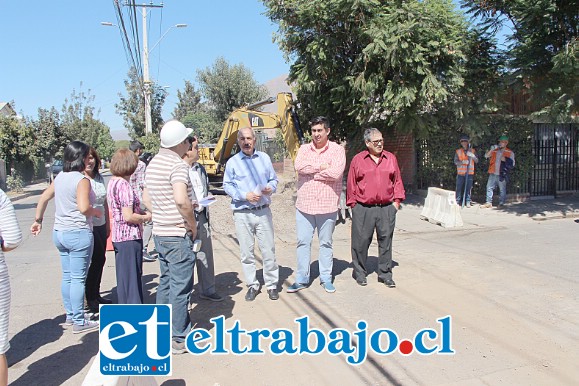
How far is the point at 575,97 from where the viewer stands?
33.6 feet

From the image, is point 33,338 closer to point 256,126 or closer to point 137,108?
point 256,126

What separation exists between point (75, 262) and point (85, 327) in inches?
25.9

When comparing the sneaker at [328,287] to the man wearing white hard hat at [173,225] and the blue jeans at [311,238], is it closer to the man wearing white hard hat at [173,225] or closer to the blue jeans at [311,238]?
the blue jeans at [311,238]

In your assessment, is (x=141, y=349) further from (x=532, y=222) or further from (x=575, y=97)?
(x=575, y=97)

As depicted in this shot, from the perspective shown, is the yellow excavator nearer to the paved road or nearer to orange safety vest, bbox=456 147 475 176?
orange safety vest, bbox=456 147 475 176

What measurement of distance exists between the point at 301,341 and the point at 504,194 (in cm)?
957

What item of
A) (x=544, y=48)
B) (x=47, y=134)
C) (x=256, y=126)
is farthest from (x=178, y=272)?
(x=47, y=134)

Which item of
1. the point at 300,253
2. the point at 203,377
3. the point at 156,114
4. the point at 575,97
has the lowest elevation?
the point at 203,377

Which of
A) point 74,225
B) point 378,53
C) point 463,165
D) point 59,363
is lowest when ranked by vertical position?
point 59,363

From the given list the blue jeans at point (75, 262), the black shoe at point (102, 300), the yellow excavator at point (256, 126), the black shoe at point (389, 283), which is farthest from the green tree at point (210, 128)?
the blue jeans at point (75, 262)

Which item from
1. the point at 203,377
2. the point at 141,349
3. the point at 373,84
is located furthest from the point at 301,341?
the point at 373,84

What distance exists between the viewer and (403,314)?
4.76 meters

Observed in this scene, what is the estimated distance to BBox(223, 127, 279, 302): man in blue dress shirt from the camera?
515 centimetres

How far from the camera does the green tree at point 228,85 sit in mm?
32438
